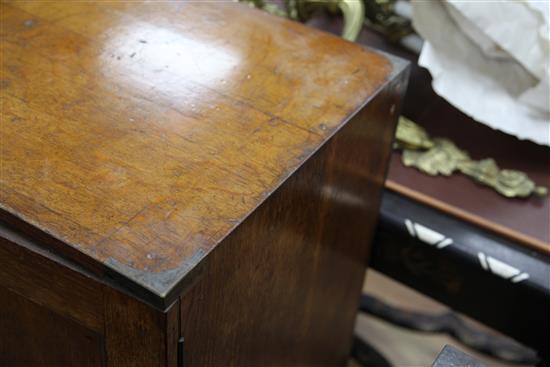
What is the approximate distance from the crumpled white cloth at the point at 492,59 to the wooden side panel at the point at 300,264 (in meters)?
0.17

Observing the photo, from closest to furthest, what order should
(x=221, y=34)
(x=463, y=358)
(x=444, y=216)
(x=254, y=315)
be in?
(x=463, y=358) < (x=254, y=315) < (x=221, y=34) < (x=444, y=216)

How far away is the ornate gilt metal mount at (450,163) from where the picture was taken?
931 millimetres

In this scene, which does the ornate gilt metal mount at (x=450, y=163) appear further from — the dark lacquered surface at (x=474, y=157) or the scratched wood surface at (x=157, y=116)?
the scratched wood surface at (x=157, y=116)

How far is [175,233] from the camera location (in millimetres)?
546

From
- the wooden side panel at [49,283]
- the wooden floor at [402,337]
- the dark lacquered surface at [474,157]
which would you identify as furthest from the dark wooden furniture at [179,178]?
the wooden floor at [402,337]

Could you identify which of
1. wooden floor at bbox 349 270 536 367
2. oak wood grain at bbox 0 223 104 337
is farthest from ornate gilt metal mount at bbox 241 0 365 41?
wooden floor at bbox 349 270 536 367

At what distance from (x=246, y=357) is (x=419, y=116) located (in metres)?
0.50

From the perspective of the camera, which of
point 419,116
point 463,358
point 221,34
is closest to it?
point 463,358

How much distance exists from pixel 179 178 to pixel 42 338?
20cm

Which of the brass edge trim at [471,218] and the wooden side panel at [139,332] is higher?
the wooden side panel at [139,332]

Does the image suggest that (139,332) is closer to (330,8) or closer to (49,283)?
(49,283)

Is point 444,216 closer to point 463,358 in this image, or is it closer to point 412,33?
point 412,33

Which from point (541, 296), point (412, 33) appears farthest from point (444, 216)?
point (412, 33)

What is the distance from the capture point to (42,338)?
2.10 ft
